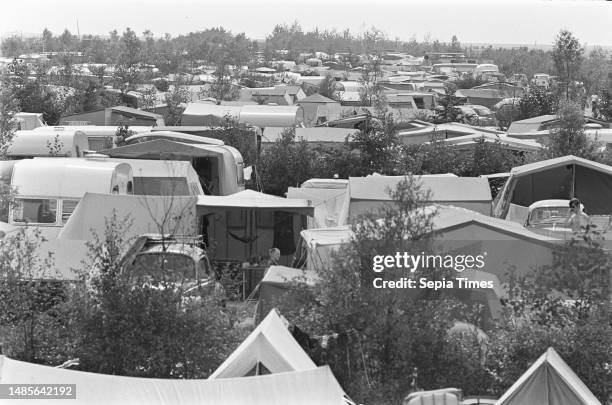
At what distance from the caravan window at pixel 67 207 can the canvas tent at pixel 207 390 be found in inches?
234

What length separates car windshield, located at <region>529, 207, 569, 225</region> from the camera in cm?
1355

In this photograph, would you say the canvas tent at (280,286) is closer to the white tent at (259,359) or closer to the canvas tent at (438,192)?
the white tent at (259,359)

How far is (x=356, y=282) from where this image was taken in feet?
27.6

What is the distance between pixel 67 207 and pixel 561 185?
737 centimetres

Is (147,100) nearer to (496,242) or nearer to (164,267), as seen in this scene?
(496,242)

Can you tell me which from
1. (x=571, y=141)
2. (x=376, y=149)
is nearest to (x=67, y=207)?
(x=376, y=149)

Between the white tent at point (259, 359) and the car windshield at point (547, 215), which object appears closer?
the white tent at point (259, 359)

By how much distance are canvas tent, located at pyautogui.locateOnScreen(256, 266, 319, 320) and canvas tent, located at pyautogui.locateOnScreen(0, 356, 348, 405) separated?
1.33 metres

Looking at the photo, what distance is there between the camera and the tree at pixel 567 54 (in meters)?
33.8

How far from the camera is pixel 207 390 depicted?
24.0 feet

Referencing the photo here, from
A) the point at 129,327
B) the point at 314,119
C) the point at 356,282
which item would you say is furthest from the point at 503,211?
the point at 314,119

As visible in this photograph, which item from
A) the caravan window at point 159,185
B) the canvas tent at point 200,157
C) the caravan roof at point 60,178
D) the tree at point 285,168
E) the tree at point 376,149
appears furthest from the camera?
the tree at point 376,149

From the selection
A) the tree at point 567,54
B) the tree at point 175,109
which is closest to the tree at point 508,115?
the tree at point 567,54

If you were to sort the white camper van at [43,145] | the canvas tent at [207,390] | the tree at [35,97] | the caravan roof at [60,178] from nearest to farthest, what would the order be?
the canvas tent at [207,390] < the caravan roof at [60,178] < the white camper van at [43,145] < the tree at [35,97]
